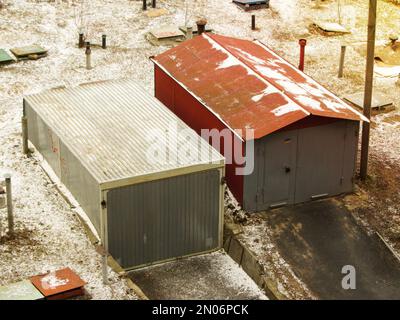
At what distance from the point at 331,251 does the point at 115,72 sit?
35.3 ft

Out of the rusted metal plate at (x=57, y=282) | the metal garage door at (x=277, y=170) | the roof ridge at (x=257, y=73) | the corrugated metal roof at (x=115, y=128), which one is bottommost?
the rusted metal plate at (x=57, y=282)

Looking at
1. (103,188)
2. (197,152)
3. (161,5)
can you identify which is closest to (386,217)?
(197,152)

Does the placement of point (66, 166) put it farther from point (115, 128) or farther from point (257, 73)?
point (257, 73)

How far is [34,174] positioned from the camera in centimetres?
1922

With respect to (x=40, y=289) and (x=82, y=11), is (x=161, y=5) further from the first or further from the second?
(x=40, y=289)

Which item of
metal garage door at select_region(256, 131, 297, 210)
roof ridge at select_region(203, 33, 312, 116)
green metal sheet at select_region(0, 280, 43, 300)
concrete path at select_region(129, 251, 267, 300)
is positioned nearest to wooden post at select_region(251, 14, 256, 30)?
roof ridge at select_region(203, 33, 312, 116)

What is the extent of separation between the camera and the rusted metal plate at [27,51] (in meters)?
26.0

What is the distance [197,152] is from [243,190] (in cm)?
174

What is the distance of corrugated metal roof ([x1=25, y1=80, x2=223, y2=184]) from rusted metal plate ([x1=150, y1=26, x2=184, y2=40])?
23.7 ft

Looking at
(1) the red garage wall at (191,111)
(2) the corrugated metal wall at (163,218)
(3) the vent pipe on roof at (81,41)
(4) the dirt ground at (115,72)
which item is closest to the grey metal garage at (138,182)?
(2) the corrugated metal wall at (163,218)

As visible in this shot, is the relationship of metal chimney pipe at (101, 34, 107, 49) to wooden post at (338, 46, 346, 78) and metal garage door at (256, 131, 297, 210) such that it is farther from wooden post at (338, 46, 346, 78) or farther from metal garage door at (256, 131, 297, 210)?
metal garage door at (256, 131, 297, 210)

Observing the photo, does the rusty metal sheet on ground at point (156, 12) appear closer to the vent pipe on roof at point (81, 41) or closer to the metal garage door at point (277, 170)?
the vent pipe on roof at point (81, 41)

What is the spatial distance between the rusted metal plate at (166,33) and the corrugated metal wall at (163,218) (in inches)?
479

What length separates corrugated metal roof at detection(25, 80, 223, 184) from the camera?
16250mm
